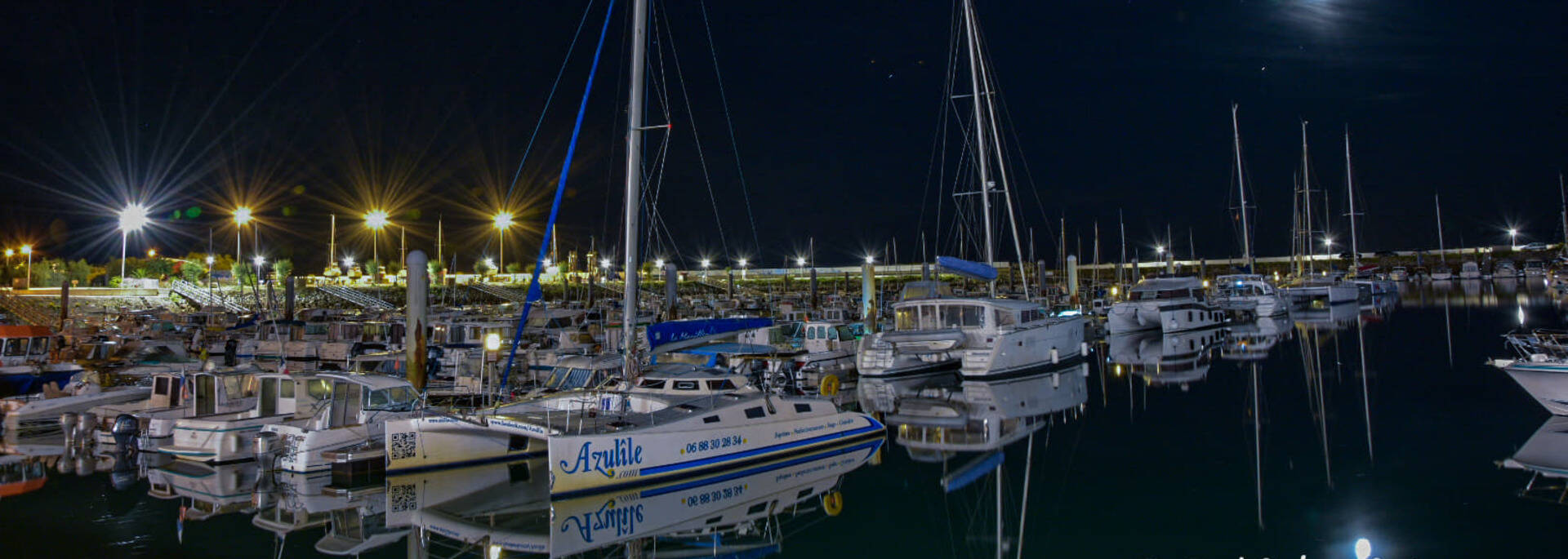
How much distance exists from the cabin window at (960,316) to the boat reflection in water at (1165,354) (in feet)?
20.6

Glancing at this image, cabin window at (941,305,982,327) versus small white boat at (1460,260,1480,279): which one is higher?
small white boat at (1460,260,1480,279)

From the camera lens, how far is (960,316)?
101ft

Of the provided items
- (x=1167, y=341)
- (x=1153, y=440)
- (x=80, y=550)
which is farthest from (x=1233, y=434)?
(x=1167, y=341)

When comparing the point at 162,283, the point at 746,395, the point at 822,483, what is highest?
the point at 162,283

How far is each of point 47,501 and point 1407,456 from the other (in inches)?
989

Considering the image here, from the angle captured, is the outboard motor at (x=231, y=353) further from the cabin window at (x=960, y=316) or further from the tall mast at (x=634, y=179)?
the cabin window at (x=960, y=316)

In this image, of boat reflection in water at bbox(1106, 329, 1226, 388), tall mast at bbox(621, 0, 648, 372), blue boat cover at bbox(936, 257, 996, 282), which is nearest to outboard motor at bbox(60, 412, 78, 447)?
tall mast at bbox(621, 0, 648, 372)

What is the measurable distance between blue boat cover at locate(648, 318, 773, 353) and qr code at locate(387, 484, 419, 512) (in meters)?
9.05

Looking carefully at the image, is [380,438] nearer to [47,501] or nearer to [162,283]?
[47,501]

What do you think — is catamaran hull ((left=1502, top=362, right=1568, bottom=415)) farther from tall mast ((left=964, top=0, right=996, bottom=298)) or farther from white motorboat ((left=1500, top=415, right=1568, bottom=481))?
tall mast ((left=964, top=0, right=996, bottom=298))

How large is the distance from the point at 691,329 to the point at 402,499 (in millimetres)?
12917

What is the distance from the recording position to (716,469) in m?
16.8

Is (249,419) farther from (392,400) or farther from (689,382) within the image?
(689,382)

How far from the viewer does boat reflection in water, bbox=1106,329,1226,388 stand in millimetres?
32062
